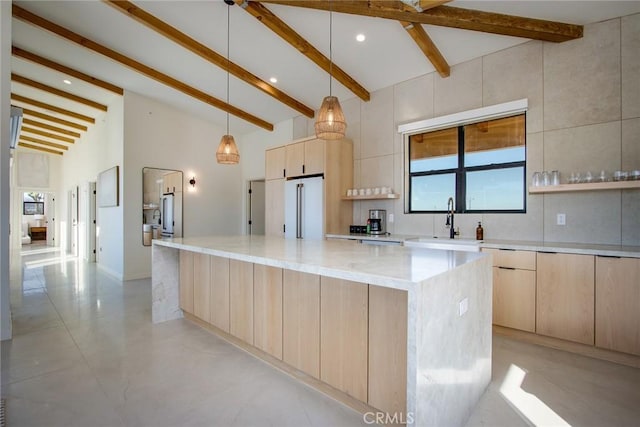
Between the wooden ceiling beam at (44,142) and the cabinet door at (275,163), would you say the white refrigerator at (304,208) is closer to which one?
the cabinet door at (275,163)

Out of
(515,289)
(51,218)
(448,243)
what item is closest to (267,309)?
(448,243)

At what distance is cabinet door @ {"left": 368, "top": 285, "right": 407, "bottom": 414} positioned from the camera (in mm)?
1591

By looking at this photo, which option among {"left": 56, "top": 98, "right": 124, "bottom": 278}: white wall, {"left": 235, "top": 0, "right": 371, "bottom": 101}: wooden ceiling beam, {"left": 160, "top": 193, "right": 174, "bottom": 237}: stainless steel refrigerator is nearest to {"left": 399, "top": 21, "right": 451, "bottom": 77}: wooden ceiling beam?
{"left": 235, "top": 0, "right": 371, "bottom": 101}: wooden ceiling beam

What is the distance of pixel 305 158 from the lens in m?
4.86

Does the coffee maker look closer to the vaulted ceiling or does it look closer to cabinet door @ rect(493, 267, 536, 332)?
cabinet door @ rect(493, 267, 536, 332)

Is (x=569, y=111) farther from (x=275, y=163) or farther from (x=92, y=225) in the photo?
(x=92, y=225)

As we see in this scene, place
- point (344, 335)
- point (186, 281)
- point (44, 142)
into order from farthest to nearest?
point (44, 142) → point (186, 281) → point (344, 335)

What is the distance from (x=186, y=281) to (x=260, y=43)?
3.11m

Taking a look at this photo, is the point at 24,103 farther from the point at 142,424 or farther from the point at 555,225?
the point at 555,225

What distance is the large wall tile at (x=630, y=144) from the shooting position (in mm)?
2773

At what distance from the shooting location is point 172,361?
95.6 inches

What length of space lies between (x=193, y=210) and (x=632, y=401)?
669 cm

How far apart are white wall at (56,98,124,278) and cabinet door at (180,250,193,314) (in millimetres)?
2930

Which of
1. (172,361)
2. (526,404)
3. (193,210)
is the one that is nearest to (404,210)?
(526,404)
